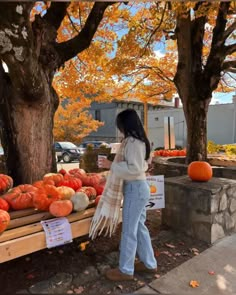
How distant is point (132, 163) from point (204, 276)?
4.74 ft

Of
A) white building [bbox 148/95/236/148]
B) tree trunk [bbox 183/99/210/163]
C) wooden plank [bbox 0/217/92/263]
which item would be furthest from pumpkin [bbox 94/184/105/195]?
white building [bbox 148/95/236/148]

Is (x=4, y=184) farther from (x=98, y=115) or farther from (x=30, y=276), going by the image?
(x=98, y=115)

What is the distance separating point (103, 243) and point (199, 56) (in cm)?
517

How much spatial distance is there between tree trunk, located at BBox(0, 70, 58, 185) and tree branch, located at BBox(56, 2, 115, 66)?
2.11 feet

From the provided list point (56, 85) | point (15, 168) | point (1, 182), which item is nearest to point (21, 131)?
point (15, 168)

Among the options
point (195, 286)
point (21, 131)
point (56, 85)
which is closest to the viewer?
point (195, 286)

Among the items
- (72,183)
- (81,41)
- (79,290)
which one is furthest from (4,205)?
(81,41)

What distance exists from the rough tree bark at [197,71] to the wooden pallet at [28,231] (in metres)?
4.50

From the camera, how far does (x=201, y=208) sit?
3.54 m

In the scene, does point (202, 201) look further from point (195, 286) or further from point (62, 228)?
point (62, 228)

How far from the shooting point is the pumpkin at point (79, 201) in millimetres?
2851

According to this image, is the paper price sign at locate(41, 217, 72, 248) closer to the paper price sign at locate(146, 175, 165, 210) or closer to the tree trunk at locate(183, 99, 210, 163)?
the paper price sign at locate(146, 175, 165, 210)

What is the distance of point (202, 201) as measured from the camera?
138 inches

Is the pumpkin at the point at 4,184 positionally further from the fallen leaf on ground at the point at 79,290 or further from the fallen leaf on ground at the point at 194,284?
the fallen leaf on ground at the point at 194,284
